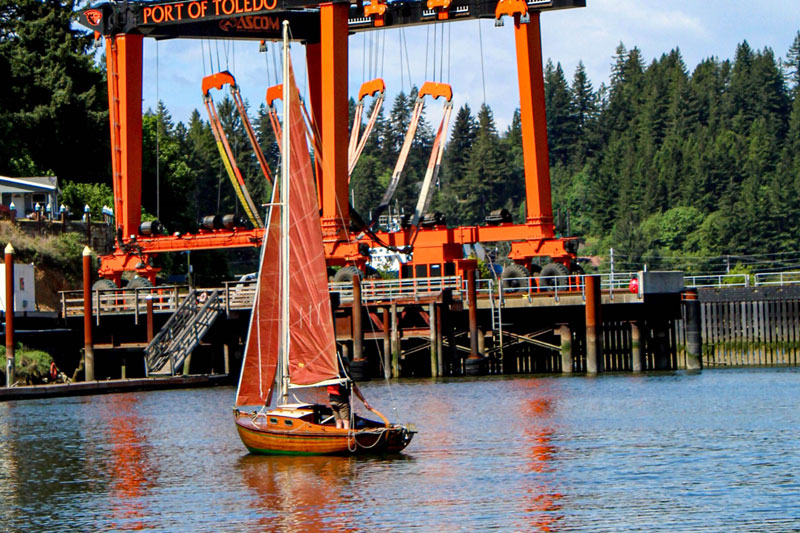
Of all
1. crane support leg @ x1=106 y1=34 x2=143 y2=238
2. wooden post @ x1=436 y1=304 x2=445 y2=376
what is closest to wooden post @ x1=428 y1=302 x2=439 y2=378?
wooden post @ x1=436 y1=304 x2=445 y2=376

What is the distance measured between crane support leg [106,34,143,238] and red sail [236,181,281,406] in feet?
130

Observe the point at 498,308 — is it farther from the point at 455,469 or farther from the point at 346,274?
the point at 455,469

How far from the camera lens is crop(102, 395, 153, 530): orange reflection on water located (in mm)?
31750

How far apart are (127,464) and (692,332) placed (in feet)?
105

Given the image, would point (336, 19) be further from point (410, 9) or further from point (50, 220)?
point (50, 220)

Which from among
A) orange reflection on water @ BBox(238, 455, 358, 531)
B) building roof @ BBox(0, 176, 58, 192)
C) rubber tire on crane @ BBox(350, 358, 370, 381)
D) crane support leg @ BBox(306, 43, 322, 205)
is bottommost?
orange reflection on water @ BBox(238, 455, 358, 531)

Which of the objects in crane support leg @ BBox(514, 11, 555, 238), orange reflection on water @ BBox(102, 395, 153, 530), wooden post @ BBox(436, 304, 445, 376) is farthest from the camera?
crane support leg @ BBox(514, 11, 555, 238)

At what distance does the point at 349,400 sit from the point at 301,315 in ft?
8.89

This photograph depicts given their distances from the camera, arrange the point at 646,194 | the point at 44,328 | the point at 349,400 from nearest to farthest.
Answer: the point at 349,400 → the point at 44,328 → the point at 646,194

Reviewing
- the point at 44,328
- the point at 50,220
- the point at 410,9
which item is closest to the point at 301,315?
the point at 44,328

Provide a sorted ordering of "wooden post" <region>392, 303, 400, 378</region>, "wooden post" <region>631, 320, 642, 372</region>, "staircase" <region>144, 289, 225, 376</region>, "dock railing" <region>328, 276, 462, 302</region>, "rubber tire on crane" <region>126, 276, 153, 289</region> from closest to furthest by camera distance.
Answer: "wooden post" <region>631, 320, 642, 372</region>
"staircase" <region>144, 289, 225, 376</region>
"wooden post" <region>392, 303, 400, 378</region>
"dock railing" <region>328, 276, 462, 302</region>
"rubber tire on crane" <region>126, 276, 153, 289</region>

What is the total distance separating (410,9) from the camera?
246ft

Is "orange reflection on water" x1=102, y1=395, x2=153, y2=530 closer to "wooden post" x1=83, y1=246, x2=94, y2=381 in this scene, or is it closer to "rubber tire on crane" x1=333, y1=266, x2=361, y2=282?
"wooden post" x1=83, y1=246, x2=94, y2=381

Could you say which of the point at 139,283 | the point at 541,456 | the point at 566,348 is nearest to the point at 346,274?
the point at 566,348
